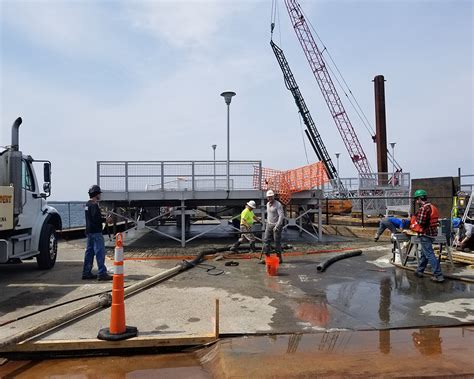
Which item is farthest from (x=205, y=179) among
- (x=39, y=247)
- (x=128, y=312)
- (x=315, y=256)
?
(x=128, y=312)

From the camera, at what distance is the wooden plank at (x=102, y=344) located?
14.6 feet

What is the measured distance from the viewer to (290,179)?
47.3ft

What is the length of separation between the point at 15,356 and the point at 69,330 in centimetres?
67

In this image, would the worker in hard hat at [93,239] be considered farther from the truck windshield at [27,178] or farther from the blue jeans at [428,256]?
the blue jeans at [428,256]

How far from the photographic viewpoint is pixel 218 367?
4.05 meters

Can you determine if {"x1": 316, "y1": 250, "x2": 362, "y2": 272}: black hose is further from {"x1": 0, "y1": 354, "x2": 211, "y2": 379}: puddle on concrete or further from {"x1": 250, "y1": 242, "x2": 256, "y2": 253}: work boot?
{"x1": 0, "y1": 354, "x2": 211, "y2": 379}: puddle on concrete

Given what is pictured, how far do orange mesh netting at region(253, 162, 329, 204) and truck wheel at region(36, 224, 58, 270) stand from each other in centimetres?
673

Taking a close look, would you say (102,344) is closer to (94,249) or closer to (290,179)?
(94,249)

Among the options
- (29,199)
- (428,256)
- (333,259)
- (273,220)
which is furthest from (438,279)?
(29,199)

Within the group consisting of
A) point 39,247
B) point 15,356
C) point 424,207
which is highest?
point 424,207

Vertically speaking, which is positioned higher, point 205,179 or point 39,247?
point 205,179

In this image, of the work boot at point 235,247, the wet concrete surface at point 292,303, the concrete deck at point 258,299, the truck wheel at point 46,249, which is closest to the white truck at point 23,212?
the truck wheel at point 46,249

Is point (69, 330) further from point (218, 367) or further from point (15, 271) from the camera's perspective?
point (15, 271)

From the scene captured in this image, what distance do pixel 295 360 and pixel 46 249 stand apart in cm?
727
